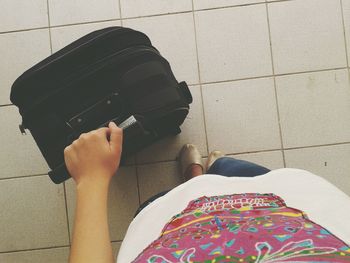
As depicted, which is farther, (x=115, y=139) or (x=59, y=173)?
(x=59, y=173)

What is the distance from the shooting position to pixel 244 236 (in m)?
0.51

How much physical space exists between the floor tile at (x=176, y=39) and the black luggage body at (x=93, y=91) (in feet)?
0.94

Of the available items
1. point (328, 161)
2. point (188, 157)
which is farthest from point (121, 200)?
point (328, 161)

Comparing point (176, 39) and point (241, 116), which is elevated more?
point (176, 39)

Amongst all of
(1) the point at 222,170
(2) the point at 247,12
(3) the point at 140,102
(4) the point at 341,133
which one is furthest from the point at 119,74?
(4) the point at 341,133

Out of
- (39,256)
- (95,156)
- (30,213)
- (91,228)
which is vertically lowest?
(39,256)

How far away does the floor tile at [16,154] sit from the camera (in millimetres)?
1249

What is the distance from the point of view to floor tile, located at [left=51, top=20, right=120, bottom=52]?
125 cm

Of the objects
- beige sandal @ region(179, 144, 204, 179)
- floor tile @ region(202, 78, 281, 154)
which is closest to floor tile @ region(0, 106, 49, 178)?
beige sandal @ region(179, 144, 204, 179)

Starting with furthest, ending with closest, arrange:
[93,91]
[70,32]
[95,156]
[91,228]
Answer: [70,32] < [93,91] < [95,156] < [91,228]

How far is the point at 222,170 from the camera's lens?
35.7 inches

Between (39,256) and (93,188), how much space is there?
67 centimetres

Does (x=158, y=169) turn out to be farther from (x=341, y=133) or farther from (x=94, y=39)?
(x=341, y=133)

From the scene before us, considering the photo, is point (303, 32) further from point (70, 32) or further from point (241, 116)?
point (70, 32)
